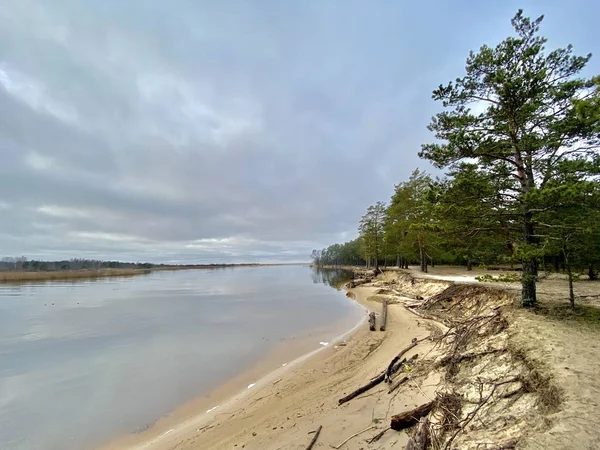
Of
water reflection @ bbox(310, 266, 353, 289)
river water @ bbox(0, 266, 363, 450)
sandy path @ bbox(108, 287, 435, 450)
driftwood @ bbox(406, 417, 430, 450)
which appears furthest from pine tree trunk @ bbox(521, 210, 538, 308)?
water reflection @ bbox(310, 266, 353, 289)

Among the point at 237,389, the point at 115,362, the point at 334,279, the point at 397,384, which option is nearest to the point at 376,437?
the point at 397,384

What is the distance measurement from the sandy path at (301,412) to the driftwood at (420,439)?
577 millimetres

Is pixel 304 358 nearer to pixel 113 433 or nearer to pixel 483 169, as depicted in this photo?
pixel 113 433

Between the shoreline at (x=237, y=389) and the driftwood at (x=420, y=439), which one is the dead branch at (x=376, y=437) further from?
the shoreline at (x=237, y=389)

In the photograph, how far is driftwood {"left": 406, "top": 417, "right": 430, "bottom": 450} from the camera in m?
3.63

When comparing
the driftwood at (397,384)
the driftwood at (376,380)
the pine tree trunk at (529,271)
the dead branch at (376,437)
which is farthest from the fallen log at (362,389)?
the pine tree trunk at (529,271)

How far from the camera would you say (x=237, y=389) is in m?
8.77

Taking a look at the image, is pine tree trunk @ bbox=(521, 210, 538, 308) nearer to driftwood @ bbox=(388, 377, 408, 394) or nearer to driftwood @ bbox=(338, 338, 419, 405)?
driftwood @ bbox=(338, 338, 419, 405)

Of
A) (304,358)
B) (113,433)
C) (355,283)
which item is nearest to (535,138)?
(304,358)

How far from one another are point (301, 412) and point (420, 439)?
328cm

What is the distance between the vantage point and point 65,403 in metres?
8.24

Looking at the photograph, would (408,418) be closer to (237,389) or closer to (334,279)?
(237,389)

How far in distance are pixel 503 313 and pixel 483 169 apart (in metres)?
4.54

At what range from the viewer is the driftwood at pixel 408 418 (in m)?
4.54
